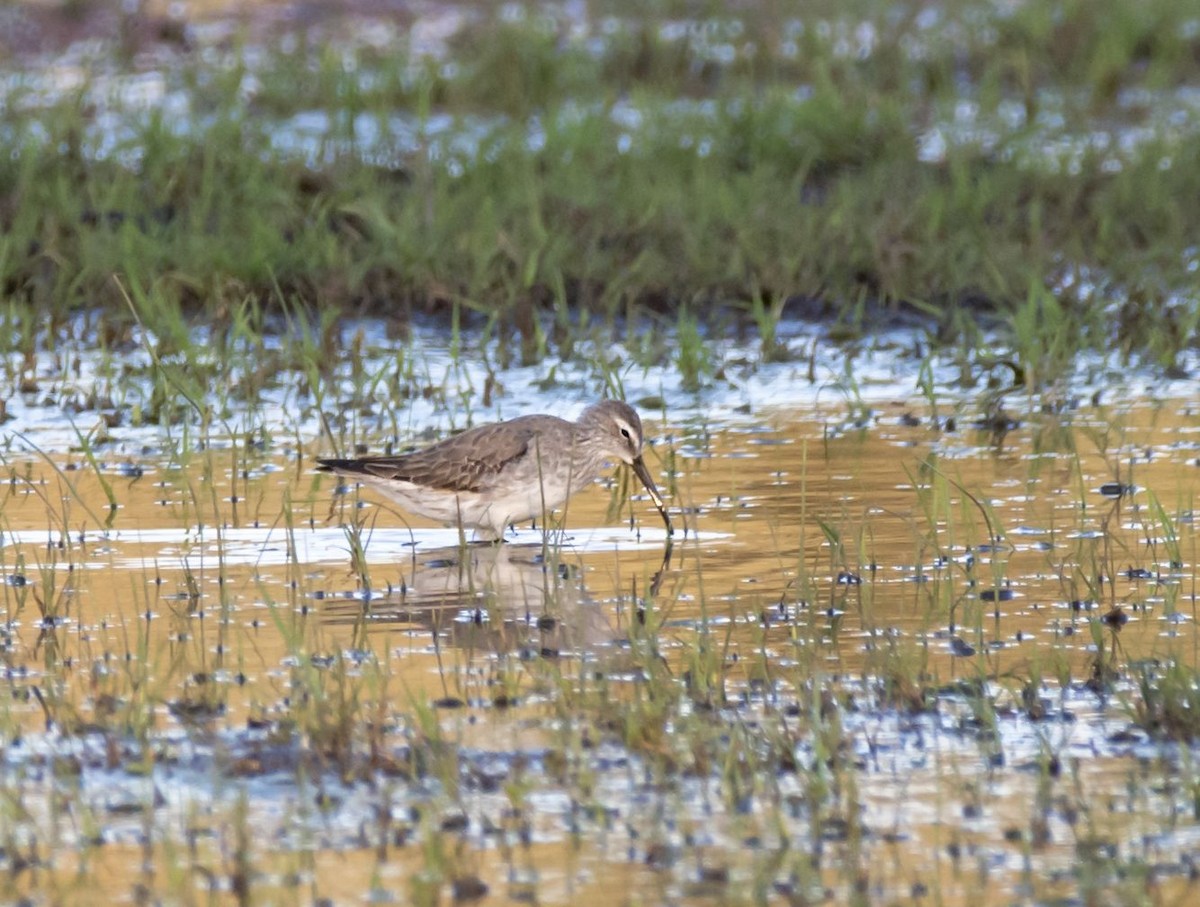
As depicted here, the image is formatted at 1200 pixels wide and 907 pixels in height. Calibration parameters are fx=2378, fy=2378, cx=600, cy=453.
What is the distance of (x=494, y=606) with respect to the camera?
21.2 ft

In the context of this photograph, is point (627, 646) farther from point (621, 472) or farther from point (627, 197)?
point (627, 197)

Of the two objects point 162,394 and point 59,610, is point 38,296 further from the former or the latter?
point 59,610

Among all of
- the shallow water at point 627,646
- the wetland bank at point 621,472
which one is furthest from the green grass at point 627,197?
the shallow water at point 627,646

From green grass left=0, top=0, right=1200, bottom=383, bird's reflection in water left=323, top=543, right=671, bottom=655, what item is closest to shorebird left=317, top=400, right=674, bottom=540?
bird's reflection in water left=323, top=543, right=671, bottom=655

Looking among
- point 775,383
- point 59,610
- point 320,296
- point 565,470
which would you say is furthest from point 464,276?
point 59,610

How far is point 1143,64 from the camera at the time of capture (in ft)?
59.1

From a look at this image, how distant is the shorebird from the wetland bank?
0.57 feet

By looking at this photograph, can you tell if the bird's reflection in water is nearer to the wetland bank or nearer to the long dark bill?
the wetland bank

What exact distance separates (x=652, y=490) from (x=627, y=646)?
1.95 metres

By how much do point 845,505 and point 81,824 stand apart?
3804 mm

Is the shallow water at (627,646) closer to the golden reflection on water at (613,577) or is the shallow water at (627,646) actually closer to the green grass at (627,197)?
the golden reflection on water at (613,577)

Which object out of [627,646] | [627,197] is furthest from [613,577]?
[627,197]

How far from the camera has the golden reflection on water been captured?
5930 mm

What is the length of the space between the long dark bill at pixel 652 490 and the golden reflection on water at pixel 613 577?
7 centimetres
